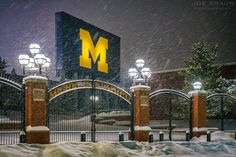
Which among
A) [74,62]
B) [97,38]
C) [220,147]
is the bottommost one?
[220,147]

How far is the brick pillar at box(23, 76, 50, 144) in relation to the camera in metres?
15.4

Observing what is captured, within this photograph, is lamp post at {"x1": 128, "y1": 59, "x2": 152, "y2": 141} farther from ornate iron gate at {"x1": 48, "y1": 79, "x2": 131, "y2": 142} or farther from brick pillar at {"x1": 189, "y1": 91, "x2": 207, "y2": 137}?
brick pillar at {"x1": 189, "y1": 91, "x2": 207, "y2": 137}

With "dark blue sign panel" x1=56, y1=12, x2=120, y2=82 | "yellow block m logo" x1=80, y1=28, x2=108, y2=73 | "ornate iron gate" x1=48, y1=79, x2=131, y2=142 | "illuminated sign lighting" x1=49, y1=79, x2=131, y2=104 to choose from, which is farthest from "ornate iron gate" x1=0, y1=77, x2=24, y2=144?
"yellow block m logo" x1=80, y1=28, x2=108, y2=73

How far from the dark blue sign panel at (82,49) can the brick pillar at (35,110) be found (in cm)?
2032

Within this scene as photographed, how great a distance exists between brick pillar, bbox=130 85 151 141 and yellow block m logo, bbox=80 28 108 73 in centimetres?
2316

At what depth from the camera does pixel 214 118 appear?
4116cm

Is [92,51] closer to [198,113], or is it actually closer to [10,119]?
[10,119]

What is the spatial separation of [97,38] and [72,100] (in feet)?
34.2

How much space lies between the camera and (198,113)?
22.5 metres

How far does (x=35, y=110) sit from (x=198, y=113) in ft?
35.7

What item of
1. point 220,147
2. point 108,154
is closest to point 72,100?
point 220,147

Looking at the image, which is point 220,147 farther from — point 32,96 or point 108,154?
point 32,96

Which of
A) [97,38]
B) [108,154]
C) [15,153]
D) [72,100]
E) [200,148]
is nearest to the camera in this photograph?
[15,153]

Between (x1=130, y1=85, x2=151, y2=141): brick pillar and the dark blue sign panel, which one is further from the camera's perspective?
the dark blue sign panel
